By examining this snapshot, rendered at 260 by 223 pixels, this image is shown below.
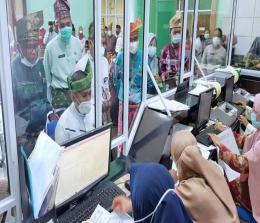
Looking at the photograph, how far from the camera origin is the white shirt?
167cm

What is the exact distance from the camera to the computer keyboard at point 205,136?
230cm

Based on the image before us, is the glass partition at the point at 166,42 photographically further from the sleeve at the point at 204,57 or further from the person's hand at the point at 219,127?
the sleeve at the point at 204,57

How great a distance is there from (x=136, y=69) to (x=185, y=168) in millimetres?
1098

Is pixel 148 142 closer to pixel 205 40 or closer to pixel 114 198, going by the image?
pixel 114 198

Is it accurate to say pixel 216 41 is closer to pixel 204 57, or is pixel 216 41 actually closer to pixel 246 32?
pixel 204 57

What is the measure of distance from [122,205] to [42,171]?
1.43 feet

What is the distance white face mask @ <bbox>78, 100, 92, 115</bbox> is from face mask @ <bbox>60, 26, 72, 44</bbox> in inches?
14.2

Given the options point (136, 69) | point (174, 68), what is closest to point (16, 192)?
point (136, 69)

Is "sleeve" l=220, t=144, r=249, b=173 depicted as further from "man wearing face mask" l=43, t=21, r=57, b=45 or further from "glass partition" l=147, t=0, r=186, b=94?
"man wearing face mask" l=43, t=21, r=57, b=45

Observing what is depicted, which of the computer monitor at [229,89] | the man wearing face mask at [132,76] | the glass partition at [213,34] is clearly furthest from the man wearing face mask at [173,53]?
the computer monitor at [229,89]

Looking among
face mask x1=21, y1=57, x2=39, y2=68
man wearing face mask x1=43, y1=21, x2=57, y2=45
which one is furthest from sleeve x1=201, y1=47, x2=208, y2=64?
face mask x1=21, y1=57, x2=39, y2=68

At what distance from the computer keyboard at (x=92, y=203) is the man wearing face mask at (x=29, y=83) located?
350 mm

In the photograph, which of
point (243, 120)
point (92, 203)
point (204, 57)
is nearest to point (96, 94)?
point (92, 203)

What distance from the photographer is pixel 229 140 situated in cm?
236
